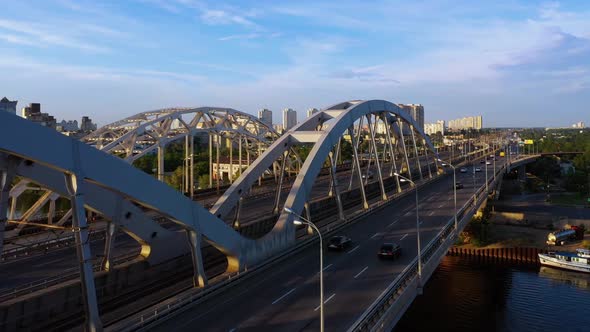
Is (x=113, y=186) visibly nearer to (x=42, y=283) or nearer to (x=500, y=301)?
(x=42, y=283)

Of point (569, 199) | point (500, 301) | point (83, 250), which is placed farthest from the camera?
point (569, 199)

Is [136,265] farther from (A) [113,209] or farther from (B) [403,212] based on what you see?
(B) [403,212]

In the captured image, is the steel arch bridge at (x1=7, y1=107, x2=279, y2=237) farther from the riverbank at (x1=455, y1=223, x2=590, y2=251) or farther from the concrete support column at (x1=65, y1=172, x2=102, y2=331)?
the riverbank at (x1=455, y1=223, x2=590, y2=251)

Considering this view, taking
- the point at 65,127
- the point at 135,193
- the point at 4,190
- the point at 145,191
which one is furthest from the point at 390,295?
the point at 65,127

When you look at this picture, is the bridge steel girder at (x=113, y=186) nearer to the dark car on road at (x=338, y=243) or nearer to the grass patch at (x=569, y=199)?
the dark car on road at (x=338, y=243)

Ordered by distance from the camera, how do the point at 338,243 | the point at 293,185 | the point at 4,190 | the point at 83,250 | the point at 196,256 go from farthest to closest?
the point at 338,243
the point at 293,185
the point at 196,256
the point at 83,250
the point at 4,190

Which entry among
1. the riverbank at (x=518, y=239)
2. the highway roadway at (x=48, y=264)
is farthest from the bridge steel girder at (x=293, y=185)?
the riverbank at (x=518, y=239)
